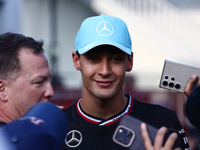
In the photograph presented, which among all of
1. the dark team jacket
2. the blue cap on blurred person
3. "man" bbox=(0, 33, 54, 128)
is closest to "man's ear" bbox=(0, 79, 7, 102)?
"man" bbox=(0, 33, 54, 128)

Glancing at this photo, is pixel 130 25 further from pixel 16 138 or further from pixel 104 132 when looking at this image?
pixel 16 138

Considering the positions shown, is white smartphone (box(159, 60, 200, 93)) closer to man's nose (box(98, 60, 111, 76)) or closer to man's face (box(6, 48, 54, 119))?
man's nose (box(98, 60, 111, 76))

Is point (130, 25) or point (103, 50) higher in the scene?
point (103, 50)

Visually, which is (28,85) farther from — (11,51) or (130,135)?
(130,135)

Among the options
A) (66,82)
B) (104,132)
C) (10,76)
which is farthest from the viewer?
(66,82)

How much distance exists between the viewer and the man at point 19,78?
1831 mm

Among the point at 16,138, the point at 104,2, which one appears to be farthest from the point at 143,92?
the point at 16,138

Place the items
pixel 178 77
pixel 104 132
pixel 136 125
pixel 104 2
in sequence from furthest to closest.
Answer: pixel 104 2 < pixel 104 132 < pixel 178 77 < pixel 136 125

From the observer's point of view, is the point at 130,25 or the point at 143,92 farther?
the point at 130,25

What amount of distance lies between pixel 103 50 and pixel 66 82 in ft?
26.1

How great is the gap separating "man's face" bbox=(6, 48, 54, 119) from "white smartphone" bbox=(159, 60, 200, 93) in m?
0.78

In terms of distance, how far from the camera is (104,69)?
2240 mm

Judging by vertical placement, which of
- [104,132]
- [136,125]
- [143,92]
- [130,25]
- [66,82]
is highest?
[136,125]

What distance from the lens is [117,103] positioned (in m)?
2.44
